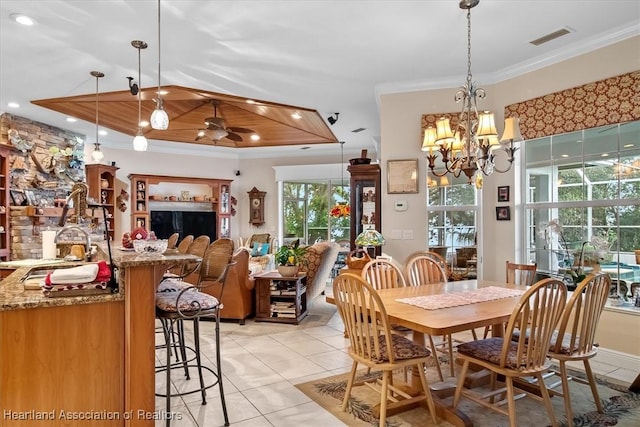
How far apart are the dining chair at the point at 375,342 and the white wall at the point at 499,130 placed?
242 cm

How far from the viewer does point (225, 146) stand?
29.0 ft

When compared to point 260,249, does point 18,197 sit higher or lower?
higher

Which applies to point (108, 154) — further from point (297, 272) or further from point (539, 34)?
point (539, 34)

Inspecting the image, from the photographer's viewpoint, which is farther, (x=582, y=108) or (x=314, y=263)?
(x=314, y=263)

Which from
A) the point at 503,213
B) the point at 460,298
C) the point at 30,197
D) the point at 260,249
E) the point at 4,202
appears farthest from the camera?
the point at 260,249

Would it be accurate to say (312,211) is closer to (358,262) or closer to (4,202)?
(358,262)

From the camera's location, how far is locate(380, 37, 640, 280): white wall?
395 centimetres

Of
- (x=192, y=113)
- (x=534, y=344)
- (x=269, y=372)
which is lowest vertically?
(x=269, y=372)

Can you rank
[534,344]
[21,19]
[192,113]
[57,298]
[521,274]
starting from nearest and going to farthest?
[57,298], [534,344], [21,19], [521,274], [192,113]

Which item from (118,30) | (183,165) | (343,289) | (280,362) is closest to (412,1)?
(343,289)

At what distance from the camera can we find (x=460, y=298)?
9.18ft

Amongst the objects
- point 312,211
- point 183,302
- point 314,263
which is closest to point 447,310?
point 183,302

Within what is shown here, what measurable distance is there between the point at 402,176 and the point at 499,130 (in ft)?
3.91

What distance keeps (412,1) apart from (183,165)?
708cm
